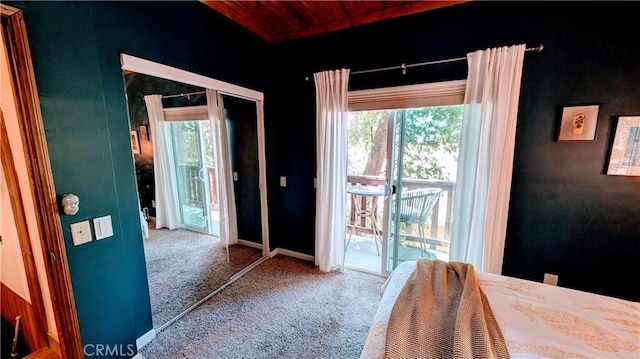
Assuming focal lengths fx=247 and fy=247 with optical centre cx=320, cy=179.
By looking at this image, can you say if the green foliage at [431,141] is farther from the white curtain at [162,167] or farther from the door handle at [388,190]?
the white curtain at [162,167]

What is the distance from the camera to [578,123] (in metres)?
1.86

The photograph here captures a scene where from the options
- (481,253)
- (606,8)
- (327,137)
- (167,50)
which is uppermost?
(606,8)

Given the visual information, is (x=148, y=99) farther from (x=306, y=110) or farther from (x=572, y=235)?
(x=572, y=235)

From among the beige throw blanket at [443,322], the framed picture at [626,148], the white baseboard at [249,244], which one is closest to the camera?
the beige throw blanket at [443,322]

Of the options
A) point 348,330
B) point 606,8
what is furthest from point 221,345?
point 606,8

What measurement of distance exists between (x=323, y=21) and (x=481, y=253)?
8.71 ft

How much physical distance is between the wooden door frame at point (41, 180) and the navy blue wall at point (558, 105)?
239 cm

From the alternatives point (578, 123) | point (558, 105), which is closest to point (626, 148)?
point (578, 123)

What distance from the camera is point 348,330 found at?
1.95 m

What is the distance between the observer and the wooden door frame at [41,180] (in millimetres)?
1094

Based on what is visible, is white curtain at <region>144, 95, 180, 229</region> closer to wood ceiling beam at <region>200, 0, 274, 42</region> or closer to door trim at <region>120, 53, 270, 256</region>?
door trim at <region>120, 53, 270, 256</region>

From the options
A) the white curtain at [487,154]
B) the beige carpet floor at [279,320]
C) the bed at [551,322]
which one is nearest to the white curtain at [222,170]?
the beige carpet floor at [279,320]

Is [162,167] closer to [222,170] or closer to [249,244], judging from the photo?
[222,170]

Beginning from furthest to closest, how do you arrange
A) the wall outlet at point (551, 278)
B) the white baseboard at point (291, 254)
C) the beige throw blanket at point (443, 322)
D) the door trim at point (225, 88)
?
the white baseboard at point (291, 254)
the wall outlet at point (551, 278)
the door trim at point (225, 88)
the beige throw blanket at point (443, 322)
